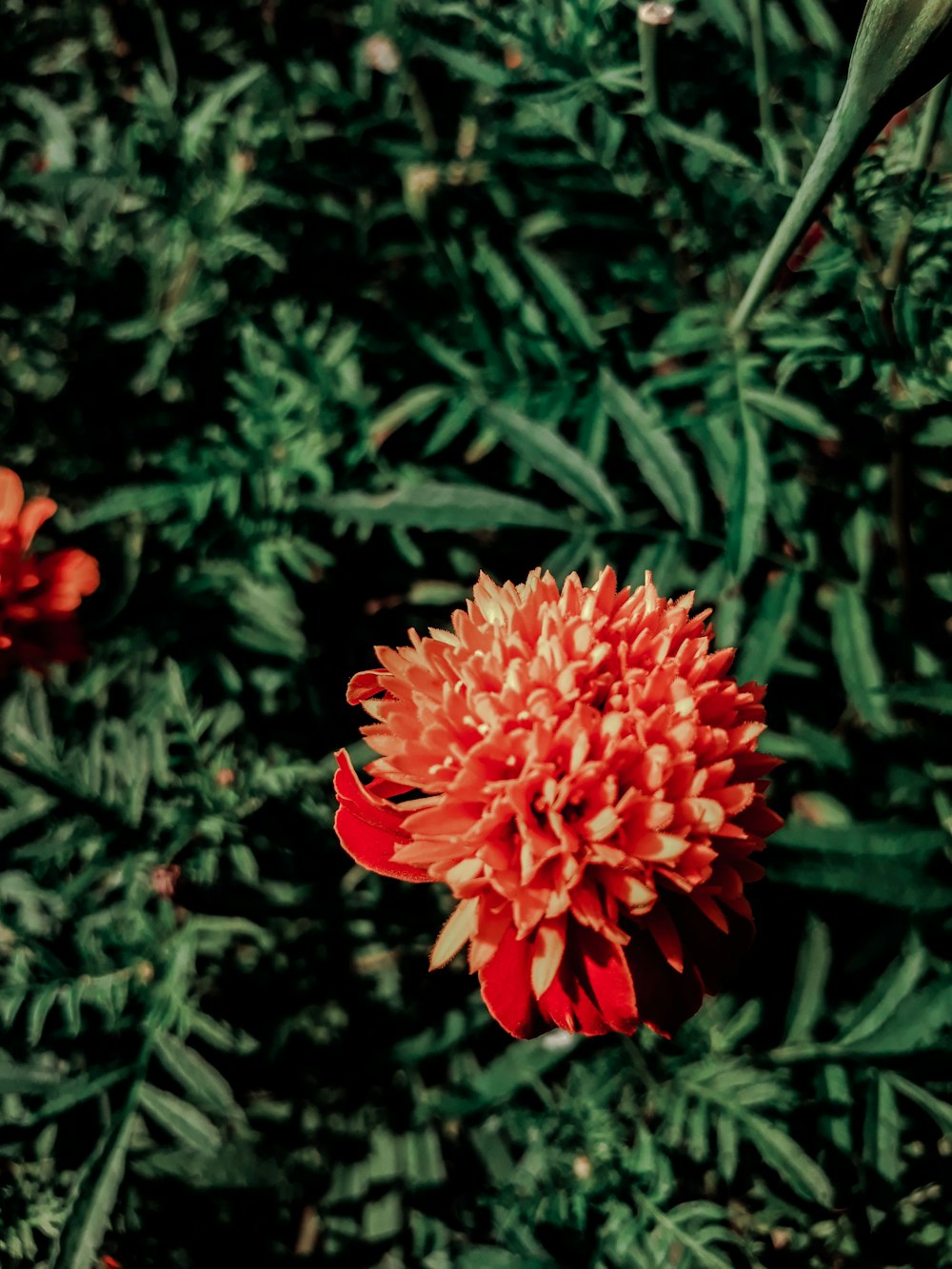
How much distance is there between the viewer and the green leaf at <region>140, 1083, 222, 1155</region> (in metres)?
1.06

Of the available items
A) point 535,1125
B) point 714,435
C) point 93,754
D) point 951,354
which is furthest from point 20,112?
point 535,1125

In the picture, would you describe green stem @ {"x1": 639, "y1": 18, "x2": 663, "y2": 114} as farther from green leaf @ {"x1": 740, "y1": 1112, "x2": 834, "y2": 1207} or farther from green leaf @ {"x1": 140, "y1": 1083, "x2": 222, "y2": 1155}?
green leaf @ {"x1": 140, "y1": 1083, "x2": 222, "y2": 1155}

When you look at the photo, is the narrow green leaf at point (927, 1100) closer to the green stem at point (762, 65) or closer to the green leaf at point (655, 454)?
the green leaf at point (655, 454)

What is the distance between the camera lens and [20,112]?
1.54 m

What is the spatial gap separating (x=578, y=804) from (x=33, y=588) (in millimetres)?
663

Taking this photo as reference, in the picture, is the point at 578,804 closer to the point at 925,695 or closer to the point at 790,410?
the point at 925,695

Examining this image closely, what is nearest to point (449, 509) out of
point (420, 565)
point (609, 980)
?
point (420, 565)

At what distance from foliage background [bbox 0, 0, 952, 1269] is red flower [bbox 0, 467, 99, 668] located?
134mm

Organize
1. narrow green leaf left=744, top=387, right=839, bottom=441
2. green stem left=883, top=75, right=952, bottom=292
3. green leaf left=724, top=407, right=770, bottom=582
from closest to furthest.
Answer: green stem left=883, top=75, right=952, bottom=292 < green leaf left=724, top=407, right=770, bottom=582 < narrow green leaf left=744, top=387, right=839, bottom=441

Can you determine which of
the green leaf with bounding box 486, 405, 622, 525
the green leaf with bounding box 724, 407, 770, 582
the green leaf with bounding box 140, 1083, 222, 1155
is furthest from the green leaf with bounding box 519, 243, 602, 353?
the green leaf with bounding box 140, 1083, 222, 1155

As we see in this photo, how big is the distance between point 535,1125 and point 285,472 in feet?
2.51

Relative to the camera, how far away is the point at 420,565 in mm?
1120

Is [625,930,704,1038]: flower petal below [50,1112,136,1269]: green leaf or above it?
above

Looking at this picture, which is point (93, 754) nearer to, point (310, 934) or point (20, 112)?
point (310, 934)
